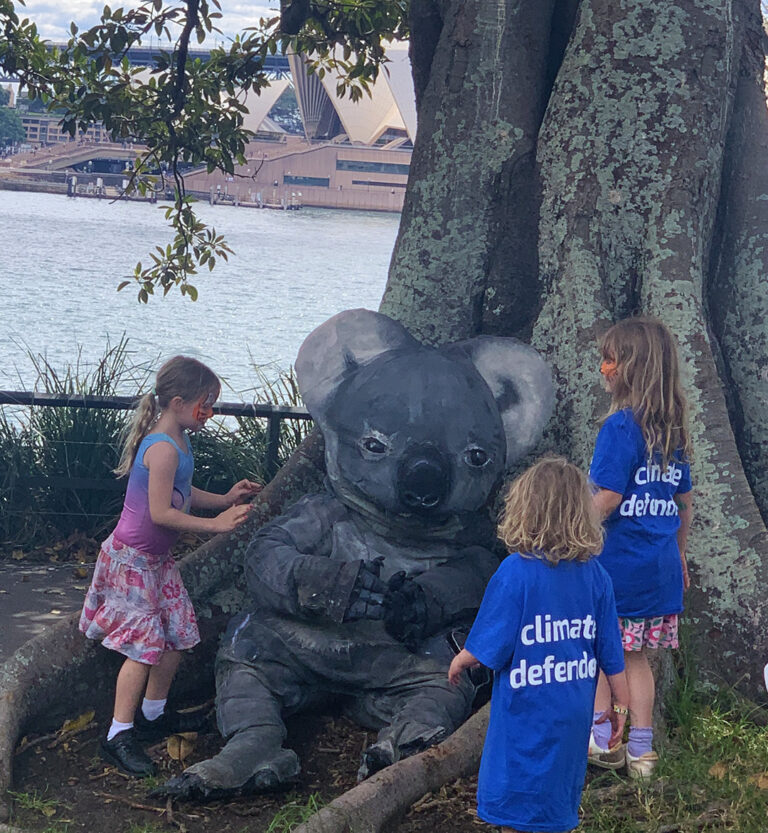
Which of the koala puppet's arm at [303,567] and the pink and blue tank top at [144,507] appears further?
the pink and blue tank top at [144,507]

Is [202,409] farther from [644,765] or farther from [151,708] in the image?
[644,765]

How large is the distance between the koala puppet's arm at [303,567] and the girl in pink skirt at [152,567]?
0.58 ft

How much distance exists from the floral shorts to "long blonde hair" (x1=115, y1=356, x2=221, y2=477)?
1724 mm

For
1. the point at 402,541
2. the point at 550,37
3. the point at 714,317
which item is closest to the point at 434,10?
the point at 550,37

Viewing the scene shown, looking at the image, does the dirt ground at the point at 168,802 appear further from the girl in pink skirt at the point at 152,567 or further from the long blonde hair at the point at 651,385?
the long blonde hair at the point at 651,385

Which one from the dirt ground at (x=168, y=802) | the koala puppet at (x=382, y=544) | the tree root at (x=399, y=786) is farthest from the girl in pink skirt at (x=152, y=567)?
the tree root at (x=399, y=786)

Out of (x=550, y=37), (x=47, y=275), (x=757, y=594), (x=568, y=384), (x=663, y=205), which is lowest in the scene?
(x=47, y=275)

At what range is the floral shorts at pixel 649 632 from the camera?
386 cm

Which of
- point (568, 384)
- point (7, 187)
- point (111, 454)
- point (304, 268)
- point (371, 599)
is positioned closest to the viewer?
point (371, 599)

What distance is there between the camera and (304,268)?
60.0 metres

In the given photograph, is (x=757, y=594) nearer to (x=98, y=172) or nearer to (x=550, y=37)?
(x=550, y=37)

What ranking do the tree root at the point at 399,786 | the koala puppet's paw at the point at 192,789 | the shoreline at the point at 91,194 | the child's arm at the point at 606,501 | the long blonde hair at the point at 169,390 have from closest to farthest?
the tree root at the point at 399,786 < the koala puppet's paw at the point at 192,789 < the child's arm at the point at 606,501 < the long blonde hair at the point at 169,390 < the shoreline at the point at 91,194

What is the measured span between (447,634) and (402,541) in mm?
382

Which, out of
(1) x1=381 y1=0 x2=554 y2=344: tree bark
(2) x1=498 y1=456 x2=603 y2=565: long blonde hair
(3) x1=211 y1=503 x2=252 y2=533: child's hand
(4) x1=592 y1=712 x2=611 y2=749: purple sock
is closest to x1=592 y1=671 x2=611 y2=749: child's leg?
(4) x1=592 y1=712 x2=611 y2=749: purple sock
